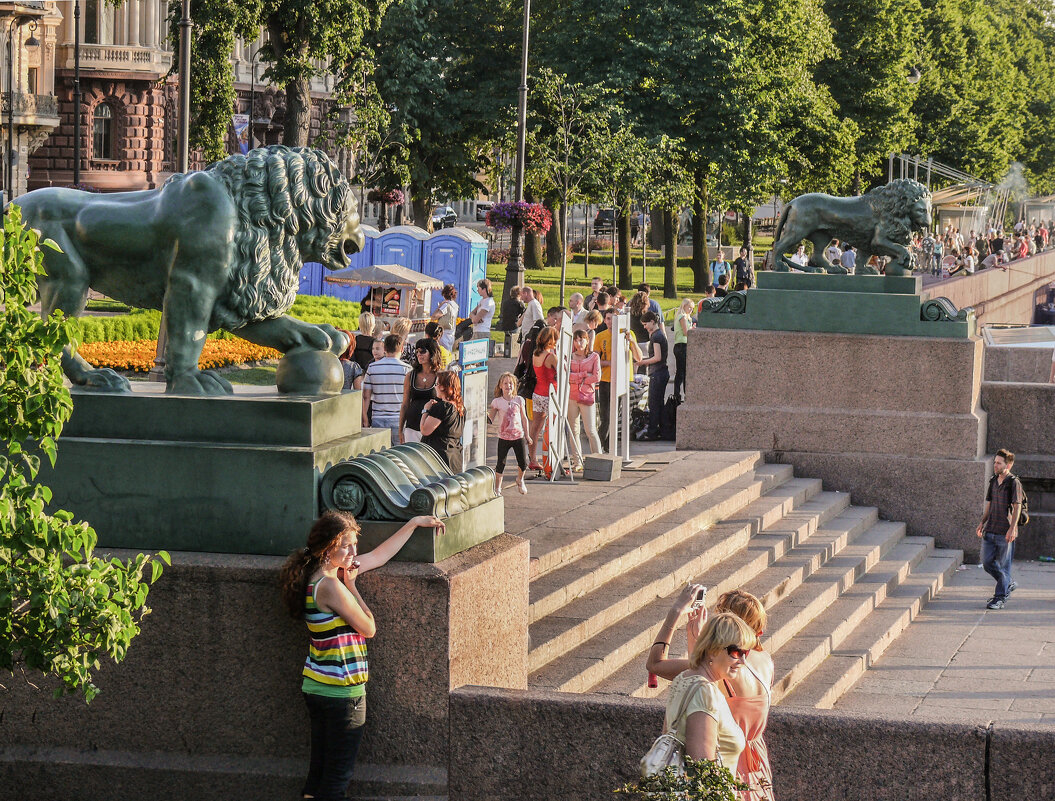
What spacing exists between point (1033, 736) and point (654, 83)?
39880mm

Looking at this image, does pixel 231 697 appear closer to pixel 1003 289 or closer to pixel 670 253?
pixel 1003 289

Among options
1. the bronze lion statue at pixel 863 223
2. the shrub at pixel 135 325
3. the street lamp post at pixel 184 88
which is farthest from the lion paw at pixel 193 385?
the street lamp post at pixel 184 88

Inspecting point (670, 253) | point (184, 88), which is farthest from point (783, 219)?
point (670, 253)

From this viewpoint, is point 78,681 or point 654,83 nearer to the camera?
point 78,681

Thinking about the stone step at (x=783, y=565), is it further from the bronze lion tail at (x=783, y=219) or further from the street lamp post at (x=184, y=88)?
the street lamp post at (x=184, y=88)

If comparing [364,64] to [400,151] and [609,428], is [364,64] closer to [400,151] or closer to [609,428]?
[400,151]

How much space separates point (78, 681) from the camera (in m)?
5.55

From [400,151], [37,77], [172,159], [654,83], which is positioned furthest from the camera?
[172,159]

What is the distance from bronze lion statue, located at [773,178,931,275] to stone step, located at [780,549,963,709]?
10.2ft

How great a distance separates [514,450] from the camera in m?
13.0

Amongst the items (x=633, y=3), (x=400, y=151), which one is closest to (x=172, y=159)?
(x=400, y=151)

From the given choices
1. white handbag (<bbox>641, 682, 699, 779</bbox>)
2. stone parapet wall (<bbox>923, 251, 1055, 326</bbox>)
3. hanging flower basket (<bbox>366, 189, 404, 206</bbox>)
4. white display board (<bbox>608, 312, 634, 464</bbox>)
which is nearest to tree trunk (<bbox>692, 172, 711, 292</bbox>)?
stone parapet wall (<bbox>923, 251, 1055, 326</bbox>)

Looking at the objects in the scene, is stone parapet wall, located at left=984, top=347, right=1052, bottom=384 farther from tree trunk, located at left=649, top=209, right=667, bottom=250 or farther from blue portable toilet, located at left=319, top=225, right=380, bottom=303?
tree trunk, located at left=649, top=209, right=667, bottom=250

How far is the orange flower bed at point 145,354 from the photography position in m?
21.0
